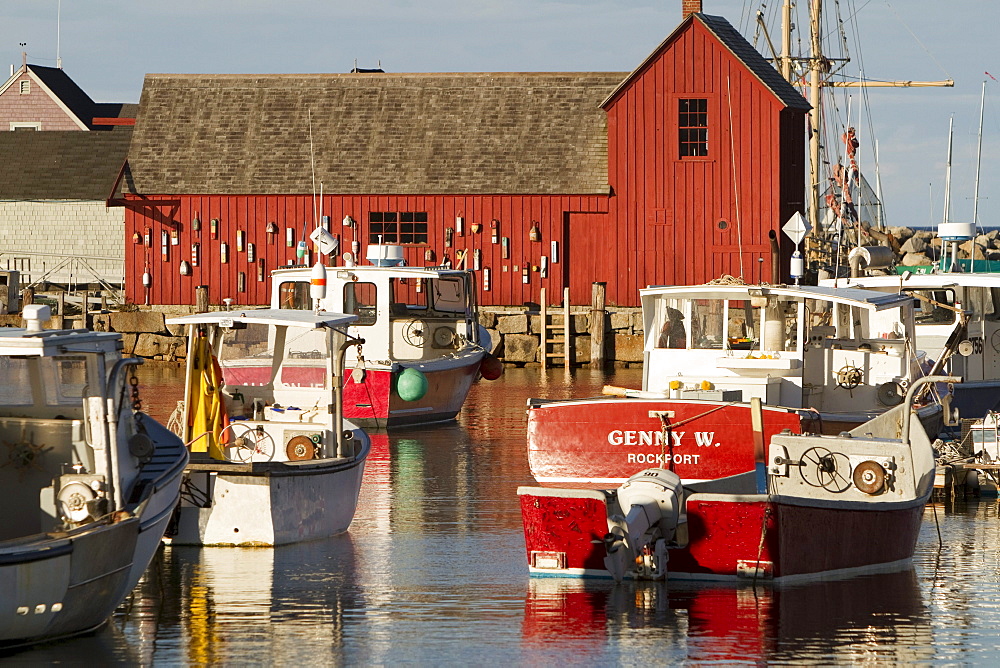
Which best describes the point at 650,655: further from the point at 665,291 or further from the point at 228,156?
the point at 228,156

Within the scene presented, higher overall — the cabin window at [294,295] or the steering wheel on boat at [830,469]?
the cabin window at [294,295]

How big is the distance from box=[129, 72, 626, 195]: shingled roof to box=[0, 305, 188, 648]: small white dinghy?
85.6ft

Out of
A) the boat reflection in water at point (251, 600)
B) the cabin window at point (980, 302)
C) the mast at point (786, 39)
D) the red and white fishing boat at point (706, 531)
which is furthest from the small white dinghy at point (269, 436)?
the mast at point (786, 39)

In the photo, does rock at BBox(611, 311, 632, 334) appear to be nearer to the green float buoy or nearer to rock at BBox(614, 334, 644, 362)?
rock at BBox(614, 334, 644, 362)

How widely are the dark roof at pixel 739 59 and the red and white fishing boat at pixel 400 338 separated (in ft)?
39.7

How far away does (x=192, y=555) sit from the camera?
13305 mm

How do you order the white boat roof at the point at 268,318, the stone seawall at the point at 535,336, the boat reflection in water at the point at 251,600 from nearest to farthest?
the boat reflection in water at the point at 251,600
the white boat roof at the point at 268,318
the stone seawall at the point at 535,336

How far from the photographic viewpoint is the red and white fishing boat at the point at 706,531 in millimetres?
11875

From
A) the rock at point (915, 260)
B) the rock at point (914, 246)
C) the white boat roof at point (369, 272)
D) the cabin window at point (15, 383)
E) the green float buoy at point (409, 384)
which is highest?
the rock at point (914, 246)

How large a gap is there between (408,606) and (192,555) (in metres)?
2.51

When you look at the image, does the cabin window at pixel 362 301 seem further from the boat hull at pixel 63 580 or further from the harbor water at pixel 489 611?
the boat hull at pixel 63 580

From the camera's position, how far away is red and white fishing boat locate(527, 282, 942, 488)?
15.6 metres

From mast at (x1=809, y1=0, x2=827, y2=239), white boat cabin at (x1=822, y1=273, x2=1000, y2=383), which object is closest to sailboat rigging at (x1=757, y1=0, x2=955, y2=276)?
mast at (x1=809, y1=0, x2=827, y2=239)

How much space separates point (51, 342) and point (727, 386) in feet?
27.9
